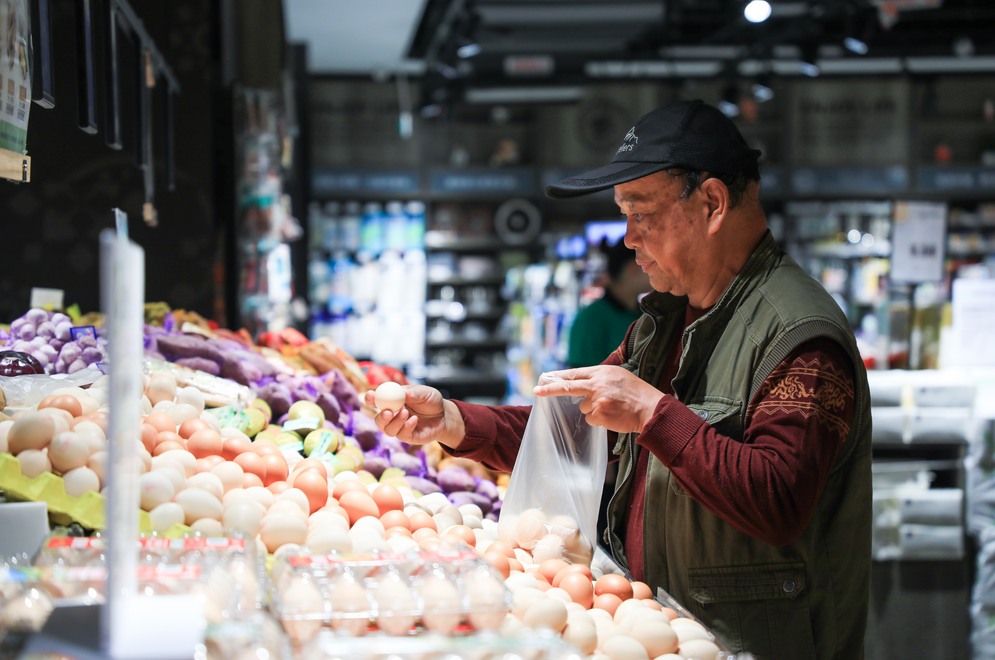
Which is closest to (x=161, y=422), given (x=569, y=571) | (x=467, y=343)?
(x=569, y=571)

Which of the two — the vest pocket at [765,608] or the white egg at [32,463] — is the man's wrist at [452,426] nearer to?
the vest pocket at [765,608]

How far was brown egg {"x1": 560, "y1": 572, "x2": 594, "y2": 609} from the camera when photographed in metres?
1.32

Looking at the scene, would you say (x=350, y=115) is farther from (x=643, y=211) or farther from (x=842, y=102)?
(x=643, y=211)

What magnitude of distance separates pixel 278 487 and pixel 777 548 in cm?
97

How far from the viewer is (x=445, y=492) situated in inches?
92.0

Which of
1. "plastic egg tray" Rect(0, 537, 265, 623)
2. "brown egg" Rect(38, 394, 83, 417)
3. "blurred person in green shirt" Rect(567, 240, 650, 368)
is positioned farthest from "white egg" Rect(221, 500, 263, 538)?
"blurred person in green shirt" Rect(567, 240, 650, 368)

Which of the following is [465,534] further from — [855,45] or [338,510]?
[855,45]

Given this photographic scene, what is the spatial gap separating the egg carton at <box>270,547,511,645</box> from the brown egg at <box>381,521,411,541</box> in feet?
0.87

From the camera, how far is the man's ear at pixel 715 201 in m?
1.56

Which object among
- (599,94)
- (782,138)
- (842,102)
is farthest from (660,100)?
(842,102)

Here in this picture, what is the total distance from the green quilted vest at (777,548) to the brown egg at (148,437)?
3.25 ft

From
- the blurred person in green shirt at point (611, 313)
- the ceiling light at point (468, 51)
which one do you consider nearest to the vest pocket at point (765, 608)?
the blurred person in green shirt at point (611, 313)

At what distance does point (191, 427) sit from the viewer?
1.63m

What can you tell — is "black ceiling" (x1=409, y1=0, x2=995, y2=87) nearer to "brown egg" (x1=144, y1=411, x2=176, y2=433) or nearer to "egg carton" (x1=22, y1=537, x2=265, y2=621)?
"brown egg" (x1=144, y1=411, x2=176, y2=433)
